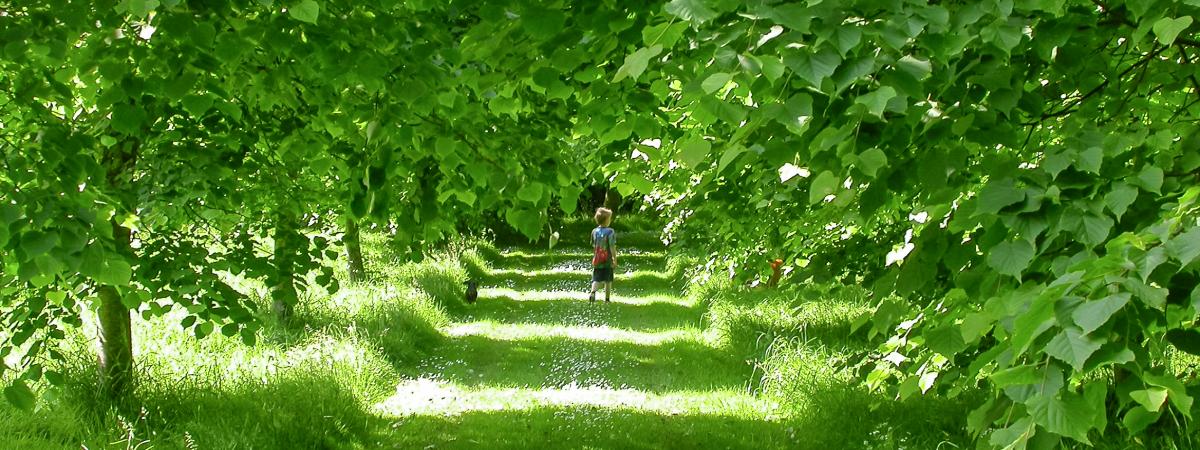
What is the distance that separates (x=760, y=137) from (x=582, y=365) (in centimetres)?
736

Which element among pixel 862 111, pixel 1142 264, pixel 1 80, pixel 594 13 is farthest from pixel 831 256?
pixel 1 80

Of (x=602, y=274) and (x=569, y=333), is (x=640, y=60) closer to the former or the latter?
(x=569, y=333)

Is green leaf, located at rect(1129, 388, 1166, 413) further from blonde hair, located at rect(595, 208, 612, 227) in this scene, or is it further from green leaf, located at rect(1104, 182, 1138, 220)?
blonde hair, located at rect(595, 208, 612, 227)

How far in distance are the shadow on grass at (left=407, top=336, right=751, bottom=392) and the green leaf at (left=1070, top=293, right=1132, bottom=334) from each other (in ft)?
22.8

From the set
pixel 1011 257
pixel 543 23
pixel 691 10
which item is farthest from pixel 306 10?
pixel 1011 257

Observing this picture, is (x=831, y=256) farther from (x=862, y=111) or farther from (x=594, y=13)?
(x=862, y=111)

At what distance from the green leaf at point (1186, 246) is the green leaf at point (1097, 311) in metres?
0.10

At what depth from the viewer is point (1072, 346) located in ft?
5.37

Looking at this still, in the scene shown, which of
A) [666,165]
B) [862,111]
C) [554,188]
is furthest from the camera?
[666,165]

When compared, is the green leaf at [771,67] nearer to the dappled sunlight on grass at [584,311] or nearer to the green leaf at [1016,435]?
the green leaf at [1016,435]

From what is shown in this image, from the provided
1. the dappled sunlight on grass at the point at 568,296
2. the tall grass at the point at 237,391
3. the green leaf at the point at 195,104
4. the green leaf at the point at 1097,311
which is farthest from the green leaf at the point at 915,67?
the dappled sunlight on grass at the point at 568,296

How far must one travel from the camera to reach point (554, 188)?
404 cm

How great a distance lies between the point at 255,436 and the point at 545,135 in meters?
2.87

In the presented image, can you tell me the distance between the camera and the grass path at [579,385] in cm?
687
